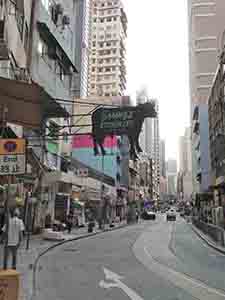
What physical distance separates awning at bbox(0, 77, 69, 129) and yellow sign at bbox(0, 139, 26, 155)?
4.49 meters

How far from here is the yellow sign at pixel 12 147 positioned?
7.43 meters

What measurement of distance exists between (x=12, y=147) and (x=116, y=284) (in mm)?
5067

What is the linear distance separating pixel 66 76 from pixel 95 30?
108625 millimetres

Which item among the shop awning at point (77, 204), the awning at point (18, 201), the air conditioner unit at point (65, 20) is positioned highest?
the air conditioner unit at point (65, 20)

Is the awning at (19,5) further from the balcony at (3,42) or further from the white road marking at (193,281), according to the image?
the white road marking at (193,281)

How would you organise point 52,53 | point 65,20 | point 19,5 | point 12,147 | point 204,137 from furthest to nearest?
point 204,137 → point 65,20 → point 52,53 → point 19,5 → point 12,147

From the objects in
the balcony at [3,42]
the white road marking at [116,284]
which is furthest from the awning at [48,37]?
the white road marking at [116,284]

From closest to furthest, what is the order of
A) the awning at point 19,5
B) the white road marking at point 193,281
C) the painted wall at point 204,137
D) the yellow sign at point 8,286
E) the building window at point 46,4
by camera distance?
the yellow sign at point 8,286, the white road marking at point 193,281, the awning at point 19,5, the building window at point 46,4, the painted wall at point 204,137

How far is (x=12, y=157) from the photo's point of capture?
7.36m

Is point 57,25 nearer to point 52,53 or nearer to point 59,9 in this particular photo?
point 59,9

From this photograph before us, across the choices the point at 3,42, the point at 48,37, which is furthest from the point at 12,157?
the point at 48,37

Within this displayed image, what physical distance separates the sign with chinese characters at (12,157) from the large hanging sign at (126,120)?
18.8 feet

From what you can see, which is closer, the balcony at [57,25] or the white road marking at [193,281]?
the white road marking at [193,281]

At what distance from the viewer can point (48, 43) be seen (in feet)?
100
